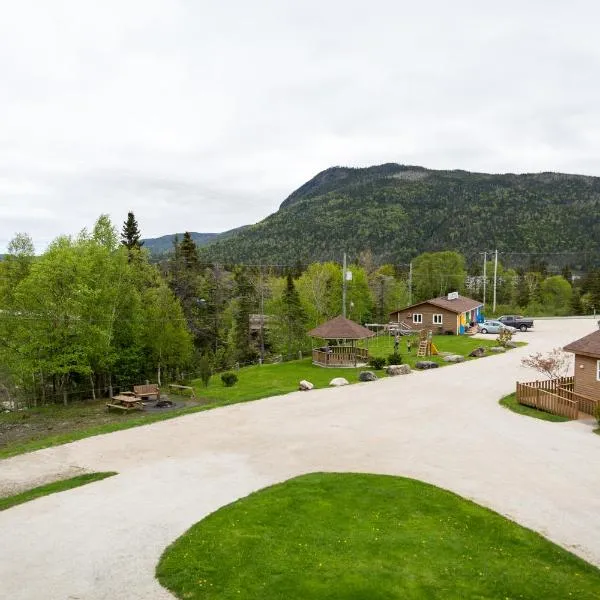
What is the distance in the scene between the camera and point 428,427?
68.3ft

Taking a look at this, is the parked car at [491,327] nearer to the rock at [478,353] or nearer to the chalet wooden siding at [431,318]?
the chalet wooden siding at [431,318]

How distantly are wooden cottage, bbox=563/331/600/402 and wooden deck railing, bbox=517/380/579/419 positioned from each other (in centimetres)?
106

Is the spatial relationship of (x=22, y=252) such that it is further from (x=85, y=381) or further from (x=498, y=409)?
(x=498, y=409)

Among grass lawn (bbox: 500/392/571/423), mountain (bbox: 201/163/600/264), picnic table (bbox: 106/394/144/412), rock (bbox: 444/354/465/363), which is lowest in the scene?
picnic table (bbox: 106/394/144/412)

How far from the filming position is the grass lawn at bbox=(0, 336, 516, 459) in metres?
22.0

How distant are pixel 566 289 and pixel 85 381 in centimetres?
7873

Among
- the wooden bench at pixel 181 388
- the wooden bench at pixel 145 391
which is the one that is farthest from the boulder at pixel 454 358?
the wooden bench at pixel 145 391

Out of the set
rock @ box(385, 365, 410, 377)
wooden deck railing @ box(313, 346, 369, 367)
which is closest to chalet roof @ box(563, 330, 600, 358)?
rock @ box(385, 365, 410, 377)

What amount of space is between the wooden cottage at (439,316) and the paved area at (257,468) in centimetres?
2812

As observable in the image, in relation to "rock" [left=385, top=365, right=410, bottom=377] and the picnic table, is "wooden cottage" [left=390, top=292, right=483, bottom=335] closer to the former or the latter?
"rock" [left=385, top=365, right=410, bottom=377]

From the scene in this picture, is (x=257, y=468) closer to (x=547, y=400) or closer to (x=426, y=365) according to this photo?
(x=547, y=400)

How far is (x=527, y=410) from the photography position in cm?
2356

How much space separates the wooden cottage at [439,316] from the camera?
5472cm

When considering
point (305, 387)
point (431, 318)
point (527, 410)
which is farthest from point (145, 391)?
point (431, 318)
